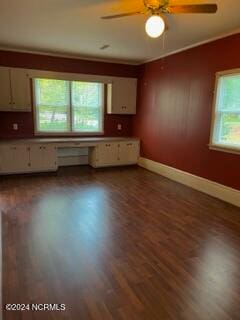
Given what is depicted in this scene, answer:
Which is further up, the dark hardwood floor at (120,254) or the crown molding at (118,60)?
the crown molding at (118,60)

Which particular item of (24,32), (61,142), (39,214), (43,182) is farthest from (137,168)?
(24,32)

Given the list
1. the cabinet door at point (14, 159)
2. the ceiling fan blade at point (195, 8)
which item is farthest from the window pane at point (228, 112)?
the cabinet door at point (14, 159)

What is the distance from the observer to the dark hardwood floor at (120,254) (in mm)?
1878

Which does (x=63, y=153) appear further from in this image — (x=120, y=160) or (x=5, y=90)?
(x=5, y=90)

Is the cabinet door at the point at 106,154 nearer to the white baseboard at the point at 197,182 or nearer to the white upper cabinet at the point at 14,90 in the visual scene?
the white baseboard at the point at 197,182

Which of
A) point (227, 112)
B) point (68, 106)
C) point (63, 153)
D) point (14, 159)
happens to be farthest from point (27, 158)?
point (227, 112)

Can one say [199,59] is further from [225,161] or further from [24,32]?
[24,32]

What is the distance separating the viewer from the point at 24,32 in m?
4.08

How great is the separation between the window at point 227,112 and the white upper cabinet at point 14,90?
390cm

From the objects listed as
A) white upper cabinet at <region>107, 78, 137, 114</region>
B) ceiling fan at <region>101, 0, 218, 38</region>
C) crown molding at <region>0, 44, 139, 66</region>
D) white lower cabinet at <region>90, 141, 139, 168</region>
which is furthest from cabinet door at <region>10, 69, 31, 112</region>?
ceiling fan at <region>101, 0, 218, 38</region>

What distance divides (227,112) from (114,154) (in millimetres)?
2951

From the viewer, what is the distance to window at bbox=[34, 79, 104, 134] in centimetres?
578

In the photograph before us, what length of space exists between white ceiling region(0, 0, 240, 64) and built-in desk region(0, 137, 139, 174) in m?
1.97

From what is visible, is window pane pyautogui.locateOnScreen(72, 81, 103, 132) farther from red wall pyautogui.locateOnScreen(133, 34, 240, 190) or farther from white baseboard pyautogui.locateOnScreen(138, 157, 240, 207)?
white baseboard pyautogui.locateOnScreen(138, 157, 240, 207)
